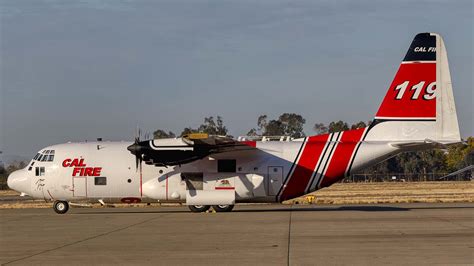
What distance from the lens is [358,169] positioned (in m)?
29.9

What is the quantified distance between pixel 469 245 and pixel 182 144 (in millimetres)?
15105

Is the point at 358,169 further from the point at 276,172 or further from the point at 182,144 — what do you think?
the point at 182,144

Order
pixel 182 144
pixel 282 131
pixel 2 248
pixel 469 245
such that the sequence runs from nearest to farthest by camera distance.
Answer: pixel 469 245, pixel 2 248, pixel 182 144, pixel 282 131

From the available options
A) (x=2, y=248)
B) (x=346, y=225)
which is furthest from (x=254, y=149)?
(x=2, y=248)

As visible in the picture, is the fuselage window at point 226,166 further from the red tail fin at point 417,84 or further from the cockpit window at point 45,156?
the cockpit window at point 45,156

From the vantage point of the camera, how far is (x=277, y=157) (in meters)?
30.0

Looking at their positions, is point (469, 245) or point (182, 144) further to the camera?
point (182, 144)

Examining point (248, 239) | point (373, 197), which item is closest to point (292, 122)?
point (373, 197)

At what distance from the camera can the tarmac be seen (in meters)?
14.5

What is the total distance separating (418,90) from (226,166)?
872 centimetres

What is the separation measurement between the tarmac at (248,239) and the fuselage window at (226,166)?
304 centimetres

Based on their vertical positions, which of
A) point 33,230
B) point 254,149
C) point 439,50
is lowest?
point 33,230

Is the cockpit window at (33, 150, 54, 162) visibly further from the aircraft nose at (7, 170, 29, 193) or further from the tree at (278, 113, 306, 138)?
the tree at (278, 113, 306, 138)

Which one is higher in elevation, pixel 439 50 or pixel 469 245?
pixel 439 50
